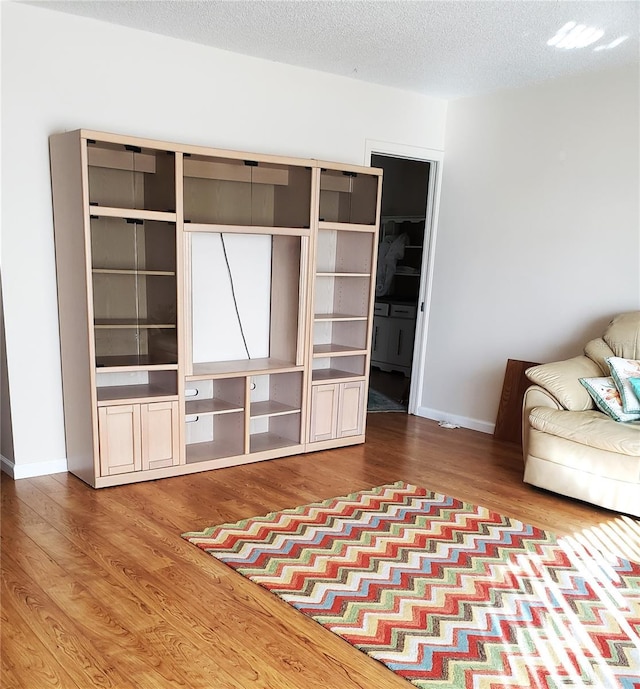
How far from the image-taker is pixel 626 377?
3713mm

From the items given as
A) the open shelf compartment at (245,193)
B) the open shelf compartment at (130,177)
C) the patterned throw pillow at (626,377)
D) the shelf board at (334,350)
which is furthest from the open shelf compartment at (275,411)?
the patterned throw pillow at (626,377)

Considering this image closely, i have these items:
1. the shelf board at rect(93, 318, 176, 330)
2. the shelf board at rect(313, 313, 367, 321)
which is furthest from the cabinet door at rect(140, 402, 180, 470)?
the shelf board at rect(313, 313, 367, 321)

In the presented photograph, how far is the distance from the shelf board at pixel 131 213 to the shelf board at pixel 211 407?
119 cm

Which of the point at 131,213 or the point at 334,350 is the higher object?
the point at 131,213

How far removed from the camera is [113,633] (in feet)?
7.39

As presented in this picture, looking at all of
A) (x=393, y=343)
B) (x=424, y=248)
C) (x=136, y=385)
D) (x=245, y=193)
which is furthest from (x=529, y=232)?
(x=136, y=385)

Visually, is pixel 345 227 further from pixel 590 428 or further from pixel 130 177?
pixel 590 428

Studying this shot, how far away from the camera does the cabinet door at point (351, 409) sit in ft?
14.8

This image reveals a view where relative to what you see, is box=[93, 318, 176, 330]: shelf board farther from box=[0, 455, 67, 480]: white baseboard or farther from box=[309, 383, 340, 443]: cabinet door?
box=[309, 383, 340, 443]: cabinet door

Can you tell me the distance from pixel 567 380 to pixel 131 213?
2777 mm

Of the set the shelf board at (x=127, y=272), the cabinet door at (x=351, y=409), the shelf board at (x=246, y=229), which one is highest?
the shelf board at (x=246, y=229)

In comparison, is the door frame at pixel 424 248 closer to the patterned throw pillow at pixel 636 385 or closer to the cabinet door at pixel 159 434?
the patterned throw pillow at pixel 636 385

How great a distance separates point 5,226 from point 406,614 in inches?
112

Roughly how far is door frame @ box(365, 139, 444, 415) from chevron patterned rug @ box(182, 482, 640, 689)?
6.83ft
